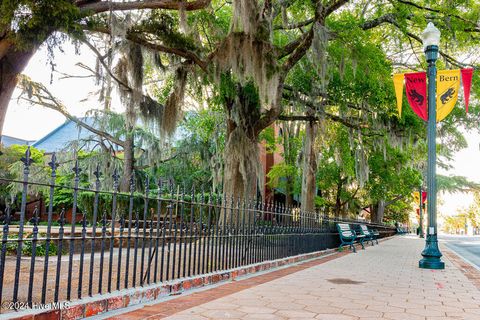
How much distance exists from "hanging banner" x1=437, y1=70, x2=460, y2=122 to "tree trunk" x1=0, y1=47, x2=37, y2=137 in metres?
8.96

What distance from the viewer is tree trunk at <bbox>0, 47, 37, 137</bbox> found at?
6.98 m

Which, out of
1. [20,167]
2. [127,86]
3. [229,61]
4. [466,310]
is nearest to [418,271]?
[466,310]

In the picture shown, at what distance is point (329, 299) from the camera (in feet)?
19.4

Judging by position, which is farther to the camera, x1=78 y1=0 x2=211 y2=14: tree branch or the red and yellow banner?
the red and yellow banner

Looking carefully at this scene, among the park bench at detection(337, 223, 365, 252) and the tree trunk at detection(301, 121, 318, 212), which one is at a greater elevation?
the tree trunk at detection(301, 121, 318, 212)

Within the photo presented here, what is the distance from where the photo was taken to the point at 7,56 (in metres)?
7.06

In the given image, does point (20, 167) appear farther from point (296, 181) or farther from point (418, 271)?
point (418, 271)

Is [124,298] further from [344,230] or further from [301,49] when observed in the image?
[344,230]

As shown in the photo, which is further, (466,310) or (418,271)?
(418,271)

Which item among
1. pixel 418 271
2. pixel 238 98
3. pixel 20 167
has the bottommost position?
pixel 418 271

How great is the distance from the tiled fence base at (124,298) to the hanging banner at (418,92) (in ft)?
19.9

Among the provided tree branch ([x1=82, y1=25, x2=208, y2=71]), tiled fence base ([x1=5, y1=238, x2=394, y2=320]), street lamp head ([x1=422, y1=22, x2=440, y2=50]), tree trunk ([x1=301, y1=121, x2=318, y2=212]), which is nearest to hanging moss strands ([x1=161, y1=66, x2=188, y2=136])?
tree branch ([x1=82, y1=25, x2=208, y2=71])

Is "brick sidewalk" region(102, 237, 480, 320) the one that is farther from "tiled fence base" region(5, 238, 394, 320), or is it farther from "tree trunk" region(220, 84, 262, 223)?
"tree trunk" region(220, 84, 262, 223)

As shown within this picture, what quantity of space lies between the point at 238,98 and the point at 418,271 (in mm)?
6478
